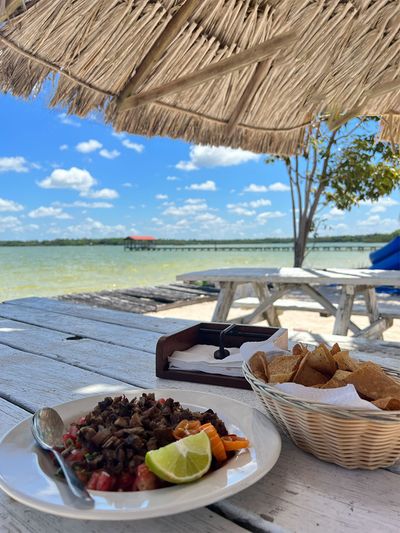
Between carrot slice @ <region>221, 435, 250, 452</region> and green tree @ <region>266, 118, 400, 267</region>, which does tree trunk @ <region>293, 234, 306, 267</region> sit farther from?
carrot slice @ <region>221, 435, 250, 452</region>

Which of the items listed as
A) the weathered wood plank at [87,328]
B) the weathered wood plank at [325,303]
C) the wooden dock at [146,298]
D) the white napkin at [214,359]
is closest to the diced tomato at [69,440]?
the white napkin at [214,359]

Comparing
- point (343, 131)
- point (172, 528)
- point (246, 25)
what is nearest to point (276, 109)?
point (246, 25)

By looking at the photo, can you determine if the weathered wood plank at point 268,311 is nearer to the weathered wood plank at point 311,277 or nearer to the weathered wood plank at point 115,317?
the weathered wood plank at point 311,277

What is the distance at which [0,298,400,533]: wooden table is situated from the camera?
475mm

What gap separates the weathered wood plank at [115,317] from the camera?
1.64 metres

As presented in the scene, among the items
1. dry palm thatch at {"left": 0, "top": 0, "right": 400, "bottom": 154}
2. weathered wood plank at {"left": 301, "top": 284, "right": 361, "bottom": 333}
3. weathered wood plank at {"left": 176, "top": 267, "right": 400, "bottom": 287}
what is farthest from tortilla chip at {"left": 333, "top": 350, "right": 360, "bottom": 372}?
weathered wood plank at {"left": 301, "top": 284, "right": 361, "bottom": 333}

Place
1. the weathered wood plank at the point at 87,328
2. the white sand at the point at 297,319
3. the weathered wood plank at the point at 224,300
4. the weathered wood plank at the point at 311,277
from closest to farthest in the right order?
the weathered wood plank at the point at 87,328, the weathered wood plank at the point at 311,277, the weathered wood plank at the point at 224,300, the white sand at the point at 297,319

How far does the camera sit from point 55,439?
59cm

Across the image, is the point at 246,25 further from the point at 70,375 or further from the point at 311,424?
the point at 311,424

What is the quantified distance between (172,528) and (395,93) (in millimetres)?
2509

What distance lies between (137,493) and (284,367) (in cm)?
33

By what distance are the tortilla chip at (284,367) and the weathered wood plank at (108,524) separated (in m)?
0.23

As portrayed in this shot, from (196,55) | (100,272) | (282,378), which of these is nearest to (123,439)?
(282,378)

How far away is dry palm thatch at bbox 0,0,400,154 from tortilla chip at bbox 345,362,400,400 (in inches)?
53.5
